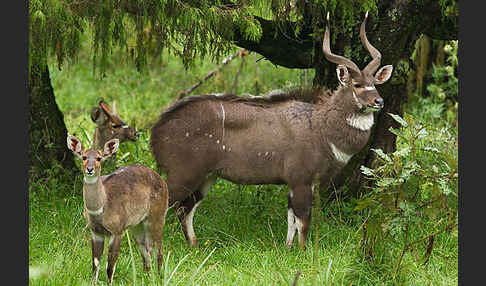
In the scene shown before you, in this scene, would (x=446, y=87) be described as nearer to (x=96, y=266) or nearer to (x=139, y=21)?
(x=139, y=21)

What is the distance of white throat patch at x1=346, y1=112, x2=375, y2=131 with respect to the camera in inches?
258

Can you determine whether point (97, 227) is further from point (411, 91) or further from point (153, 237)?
point (411, 91)

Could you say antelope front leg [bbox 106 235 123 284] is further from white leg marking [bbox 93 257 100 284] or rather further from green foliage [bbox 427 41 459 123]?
green foliage [bbox 427 41 459 123]

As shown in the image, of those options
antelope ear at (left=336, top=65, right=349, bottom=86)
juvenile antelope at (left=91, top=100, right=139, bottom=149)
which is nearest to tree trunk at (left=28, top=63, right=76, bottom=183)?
juvenile antelope at (left=91, top=100, right=139, bottom=149)

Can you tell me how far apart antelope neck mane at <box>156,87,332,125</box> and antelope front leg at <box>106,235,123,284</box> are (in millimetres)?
1763

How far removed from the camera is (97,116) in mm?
7457

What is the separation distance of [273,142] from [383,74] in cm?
124

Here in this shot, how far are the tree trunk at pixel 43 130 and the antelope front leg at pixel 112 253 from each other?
2.74 meters

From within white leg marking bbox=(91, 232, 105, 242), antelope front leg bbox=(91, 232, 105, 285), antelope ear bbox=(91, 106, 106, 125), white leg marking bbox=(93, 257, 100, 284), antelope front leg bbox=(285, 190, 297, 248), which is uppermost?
antelope ear bbox=(91, 106, 106, 125)

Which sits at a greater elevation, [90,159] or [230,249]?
[90,159]

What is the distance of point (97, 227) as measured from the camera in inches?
205

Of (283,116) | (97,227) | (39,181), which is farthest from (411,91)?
(97,227)

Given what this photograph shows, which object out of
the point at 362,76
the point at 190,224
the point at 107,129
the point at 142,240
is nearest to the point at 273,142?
the point at 362,76

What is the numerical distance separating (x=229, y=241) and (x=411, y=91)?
20.4 feet
